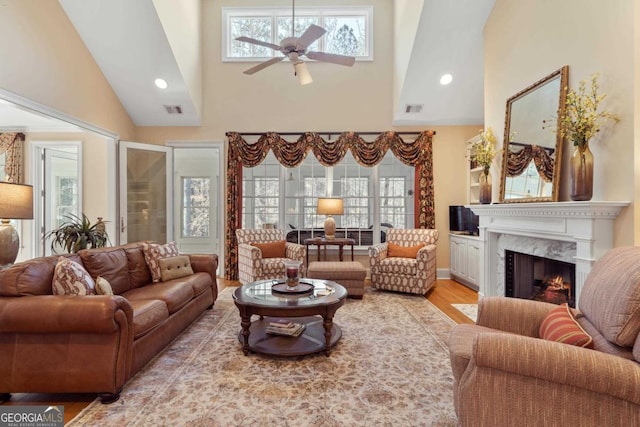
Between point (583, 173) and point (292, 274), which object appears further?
point (292, 274)

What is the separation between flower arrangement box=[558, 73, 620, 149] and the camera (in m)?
2.62

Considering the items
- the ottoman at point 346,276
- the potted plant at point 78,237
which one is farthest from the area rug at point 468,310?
the potted plant at point 78,237

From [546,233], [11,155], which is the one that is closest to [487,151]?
[546,233]

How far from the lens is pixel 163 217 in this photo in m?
5.86

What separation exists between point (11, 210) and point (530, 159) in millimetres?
4952

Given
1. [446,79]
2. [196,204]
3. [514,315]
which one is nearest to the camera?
[514,315]

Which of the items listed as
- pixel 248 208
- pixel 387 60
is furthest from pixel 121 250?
pixel 387 60

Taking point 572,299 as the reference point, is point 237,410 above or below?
below

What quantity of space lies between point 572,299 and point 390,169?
368 centimetres

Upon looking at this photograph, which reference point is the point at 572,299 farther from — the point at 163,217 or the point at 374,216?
the point at 163,217

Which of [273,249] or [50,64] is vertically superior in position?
[50,64]

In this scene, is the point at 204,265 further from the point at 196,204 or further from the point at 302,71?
the point at 196,204

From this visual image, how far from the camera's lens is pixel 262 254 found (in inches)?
210

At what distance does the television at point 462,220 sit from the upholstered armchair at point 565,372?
3815 mm
